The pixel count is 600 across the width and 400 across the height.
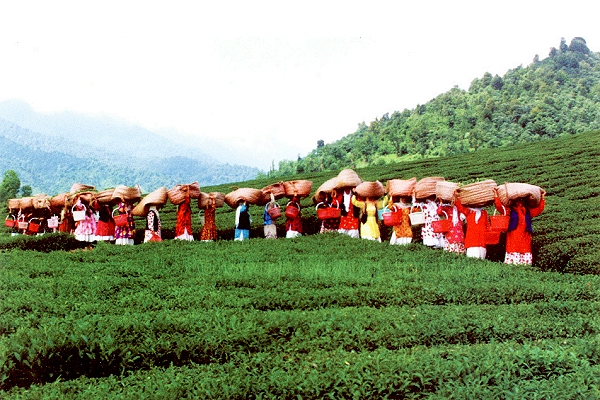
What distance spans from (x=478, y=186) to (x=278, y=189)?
4.62 meters

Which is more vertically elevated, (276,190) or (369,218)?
(276,190)

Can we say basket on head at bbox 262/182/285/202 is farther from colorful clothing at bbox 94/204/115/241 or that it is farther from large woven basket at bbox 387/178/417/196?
colorful clothing at bbox 94/204/115/241

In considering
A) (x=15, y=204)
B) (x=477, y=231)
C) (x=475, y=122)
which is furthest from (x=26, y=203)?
(x=475, y=122)

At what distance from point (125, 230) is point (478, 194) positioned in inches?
278

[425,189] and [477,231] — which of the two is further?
[425,189]

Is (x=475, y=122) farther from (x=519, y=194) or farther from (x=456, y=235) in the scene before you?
(x=519, y=194)

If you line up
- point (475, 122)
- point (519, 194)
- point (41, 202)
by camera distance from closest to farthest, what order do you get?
point (519, 194), point (41, 202), point (475, 122)

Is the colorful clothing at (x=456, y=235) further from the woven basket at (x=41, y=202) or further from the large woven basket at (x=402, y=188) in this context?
the woven basket at (x=41, y=202)

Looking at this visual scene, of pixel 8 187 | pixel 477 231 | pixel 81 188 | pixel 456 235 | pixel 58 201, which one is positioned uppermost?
pixel 8 187

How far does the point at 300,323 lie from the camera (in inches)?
215

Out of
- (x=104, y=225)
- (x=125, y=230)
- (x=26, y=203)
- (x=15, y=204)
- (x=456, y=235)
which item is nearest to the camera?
(x=456, y=235)

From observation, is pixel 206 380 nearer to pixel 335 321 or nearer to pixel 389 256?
pixel 335 321

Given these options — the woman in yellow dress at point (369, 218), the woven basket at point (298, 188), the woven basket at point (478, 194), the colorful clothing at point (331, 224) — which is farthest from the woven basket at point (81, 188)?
the woven basket at point (478, 194)

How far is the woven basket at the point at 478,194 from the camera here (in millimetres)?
9223
